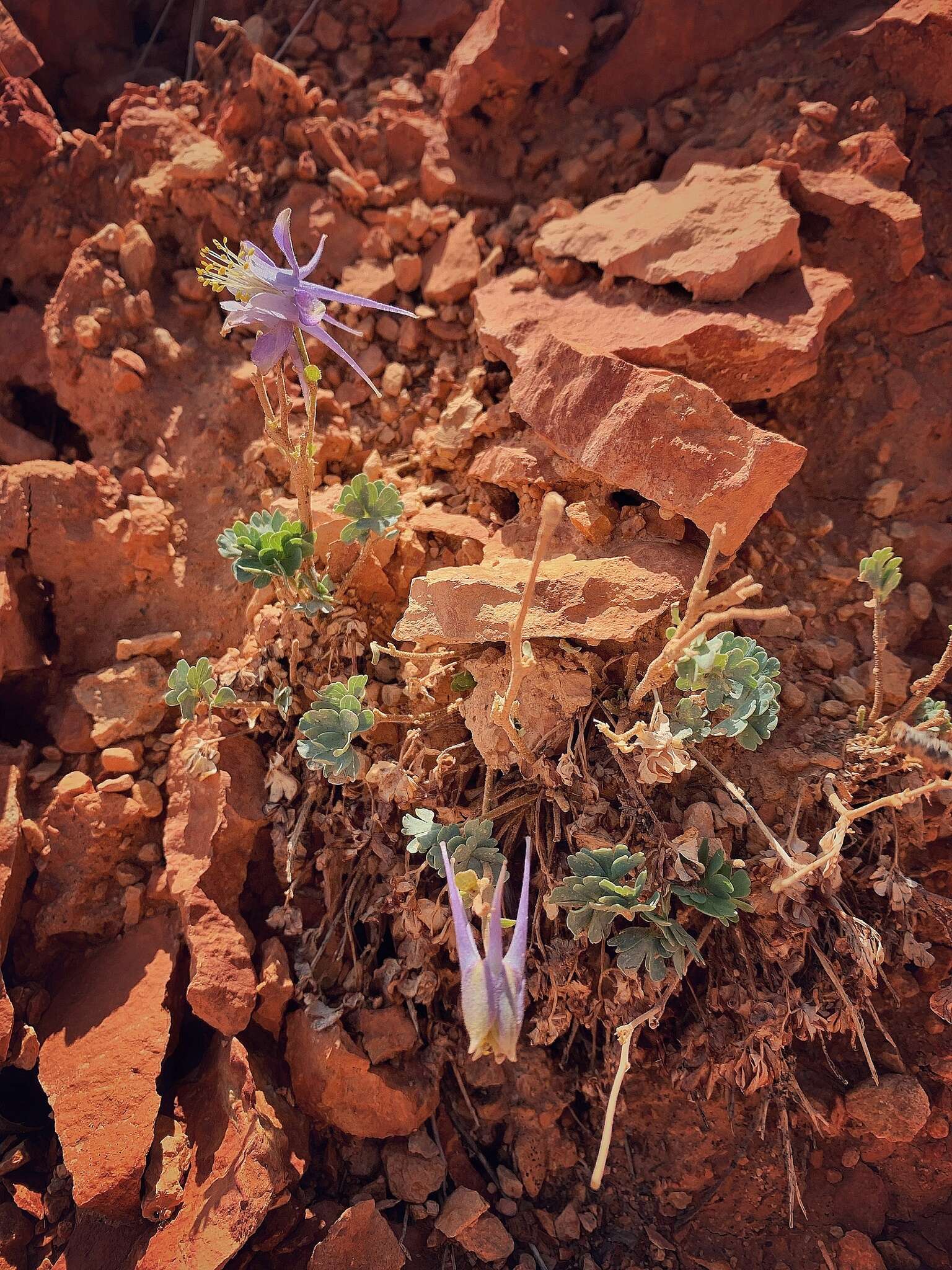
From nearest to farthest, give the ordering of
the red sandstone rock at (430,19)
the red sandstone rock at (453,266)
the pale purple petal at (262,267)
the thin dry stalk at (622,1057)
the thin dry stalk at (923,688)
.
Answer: the thin dry stalk at (622,1057), the pale purple petal at (262,267), the thin dry stalk at (923,688), the red sandstone rock at (453,266), the red sandstone rock at (430,19)

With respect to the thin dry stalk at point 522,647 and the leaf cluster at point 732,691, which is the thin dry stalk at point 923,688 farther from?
the thin dry stalk at point 522,647

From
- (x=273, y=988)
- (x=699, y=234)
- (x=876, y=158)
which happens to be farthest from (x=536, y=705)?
(x=876, y=158)

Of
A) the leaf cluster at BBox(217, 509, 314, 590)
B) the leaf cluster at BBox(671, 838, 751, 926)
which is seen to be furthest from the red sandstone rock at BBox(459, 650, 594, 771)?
the leaf cluster at BBox(217, 509, 314, 590)

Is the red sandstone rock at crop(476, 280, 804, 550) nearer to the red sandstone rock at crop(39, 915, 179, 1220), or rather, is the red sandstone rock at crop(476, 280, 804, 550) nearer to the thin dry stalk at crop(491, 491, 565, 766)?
the thin dry stalk at crop(491, 491, 565, 766)

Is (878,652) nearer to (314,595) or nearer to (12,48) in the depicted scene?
(314,595)

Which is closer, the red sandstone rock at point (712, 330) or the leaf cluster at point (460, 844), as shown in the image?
the leaf cluster at point (460, 844)

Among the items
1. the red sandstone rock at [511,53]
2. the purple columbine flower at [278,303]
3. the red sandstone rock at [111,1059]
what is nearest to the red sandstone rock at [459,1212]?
the red sandstone rock at [111,1059]

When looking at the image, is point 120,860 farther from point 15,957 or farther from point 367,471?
point 367,471
